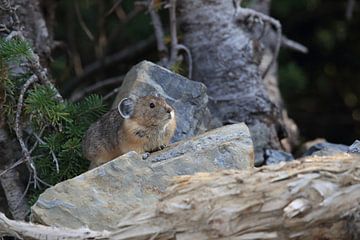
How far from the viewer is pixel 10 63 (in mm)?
7508

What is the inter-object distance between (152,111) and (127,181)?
4.26 feet

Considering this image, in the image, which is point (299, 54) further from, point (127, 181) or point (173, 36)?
point (127, 181)

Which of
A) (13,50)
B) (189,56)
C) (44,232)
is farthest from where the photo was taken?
(189,56)

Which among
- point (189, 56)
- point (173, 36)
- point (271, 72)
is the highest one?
point (173, 36)

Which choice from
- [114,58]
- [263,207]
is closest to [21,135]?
[263,207]

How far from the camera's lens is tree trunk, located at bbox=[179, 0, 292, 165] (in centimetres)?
862

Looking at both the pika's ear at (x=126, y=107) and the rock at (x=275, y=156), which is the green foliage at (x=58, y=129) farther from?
the rock at (x=275, y=156)

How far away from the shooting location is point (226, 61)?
872cm

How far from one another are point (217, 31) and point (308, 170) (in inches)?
144

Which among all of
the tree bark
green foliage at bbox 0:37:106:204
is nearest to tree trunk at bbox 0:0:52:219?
green foliage at bbox 0:37:106:204

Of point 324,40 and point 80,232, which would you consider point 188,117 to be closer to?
point 80,232

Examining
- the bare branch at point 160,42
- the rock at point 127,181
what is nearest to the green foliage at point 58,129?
the rock at point 127,181

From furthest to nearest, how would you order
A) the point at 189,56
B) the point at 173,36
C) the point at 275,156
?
the point at 189,56, the point at 173,36, the point at 275,156

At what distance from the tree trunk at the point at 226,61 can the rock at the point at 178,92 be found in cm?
96
